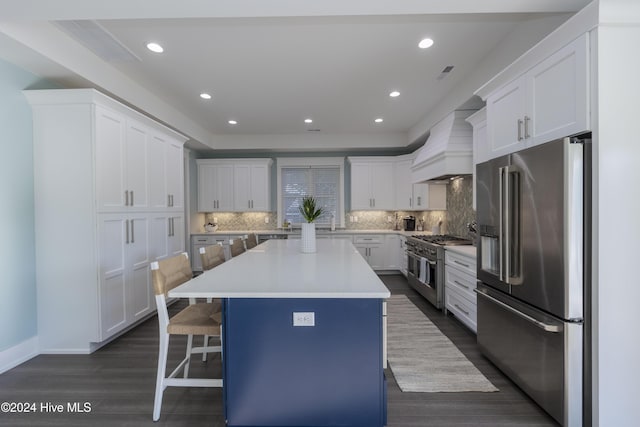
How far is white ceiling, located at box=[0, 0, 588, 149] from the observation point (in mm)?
2031

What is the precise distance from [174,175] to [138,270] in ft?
4.93

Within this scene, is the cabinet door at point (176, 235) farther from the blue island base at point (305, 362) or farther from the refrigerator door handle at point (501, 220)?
the refrigerator door handle at point (501, 220)

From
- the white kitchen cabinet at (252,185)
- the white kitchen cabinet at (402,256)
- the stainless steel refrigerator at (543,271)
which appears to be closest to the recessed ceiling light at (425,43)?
the stainless steel refrigerator at (543,271)

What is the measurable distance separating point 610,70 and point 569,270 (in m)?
1.12

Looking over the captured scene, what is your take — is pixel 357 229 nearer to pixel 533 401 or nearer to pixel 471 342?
pixel 471 342

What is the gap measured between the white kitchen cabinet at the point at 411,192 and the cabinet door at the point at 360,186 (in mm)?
618

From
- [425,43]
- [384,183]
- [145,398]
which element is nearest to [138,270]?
[145,398]

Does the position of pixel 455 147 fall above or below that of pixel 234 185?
above

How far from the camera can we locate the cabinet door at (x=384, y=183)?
663 cm

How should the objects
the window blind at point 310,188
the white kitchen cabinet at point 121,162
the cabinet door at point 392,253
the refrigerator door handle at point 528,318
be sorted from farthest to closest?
1. the window blind at point 310,188
2. the cabinet door at point 392,253
3. the white kitchen cabinet at point 121,162
4. the refrigerator door handle at point 528,318

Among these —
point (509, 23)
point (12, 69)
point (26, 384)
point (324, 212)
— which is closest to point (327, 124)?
point (324, 212)

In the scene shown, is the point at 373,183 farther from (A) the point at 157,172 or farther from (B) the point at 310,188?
(A) the point at 157,172

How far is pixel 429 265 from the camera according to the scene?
4.23 meters

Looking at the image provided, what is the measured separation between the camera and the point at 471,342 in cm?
314
